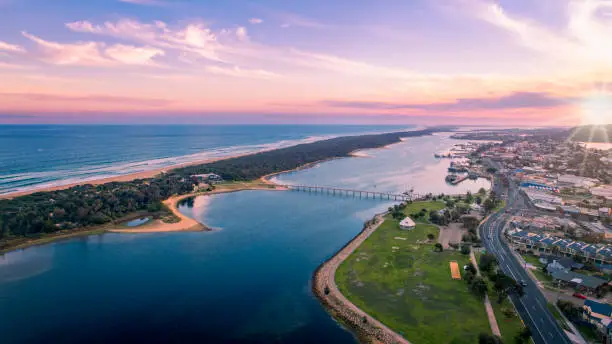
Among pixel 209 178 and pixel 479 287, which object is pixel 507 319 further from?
pixel 209 178

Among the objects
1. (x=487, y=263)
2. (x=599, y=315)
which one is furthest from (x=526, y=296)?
→ (x=599, y=315)

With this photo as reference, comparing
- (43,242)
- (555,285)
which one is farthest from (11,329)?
(555,285)

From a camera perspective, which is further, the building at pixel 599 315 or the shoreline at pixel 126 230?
the shoreline at pixel 126 230

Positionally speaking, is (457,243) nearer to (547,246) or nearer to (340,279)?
(547,246)

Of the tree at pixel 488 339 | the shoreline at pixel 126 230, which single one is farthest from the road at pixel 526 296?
the shoreline at pixel 126 230

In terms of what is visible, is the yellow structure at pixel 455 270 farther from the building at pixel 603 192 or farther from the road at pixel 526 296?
the building at pixel 603 192

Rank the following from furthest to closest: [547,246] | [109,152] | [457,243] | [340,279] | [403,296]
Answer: [109,152]
[457,243]
[547,246]
[340,279]
[403,296]
